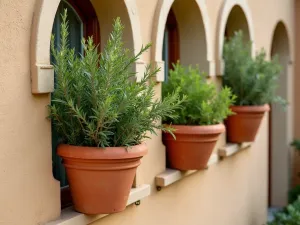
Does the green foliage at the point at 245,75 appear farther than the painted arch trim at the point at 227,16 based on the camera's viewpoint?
Yes

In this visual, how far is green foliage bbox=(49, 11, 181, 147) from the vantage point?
244 cm

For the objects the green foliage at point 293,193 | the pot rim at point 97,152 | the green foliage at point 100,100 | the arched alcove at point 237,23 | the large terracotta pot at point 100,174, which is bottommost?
the green foliage at point 293,193

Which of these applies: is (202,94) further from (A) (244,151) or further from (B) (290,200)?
(B) (290,200)

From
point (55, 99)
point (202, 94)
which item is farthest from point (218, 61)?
point (55, 99)

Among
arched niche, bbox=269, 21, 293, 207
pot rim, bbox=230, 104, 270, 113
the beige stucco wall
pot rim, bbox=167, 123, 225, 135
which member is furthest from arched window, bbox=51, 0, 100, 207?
arched niche, bbox=269, 21, 293, 207

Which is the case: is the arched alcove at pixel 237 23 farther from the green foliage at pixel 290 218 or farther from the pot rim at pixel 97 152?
the pot rim at pixel 97 152

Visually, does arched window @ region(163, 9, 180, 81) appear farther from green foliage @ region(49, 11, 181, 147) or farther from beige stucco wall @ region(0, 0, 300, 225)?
green foliage @ region(49, 11, 181, 147)

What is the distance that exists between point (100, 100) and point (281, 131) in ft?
19.2

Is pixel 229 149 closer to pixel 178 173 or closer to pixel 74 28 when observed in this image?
pixel 178 173

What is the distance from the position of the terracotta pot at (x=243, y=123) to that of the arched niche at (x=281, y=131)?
2711 millimetres

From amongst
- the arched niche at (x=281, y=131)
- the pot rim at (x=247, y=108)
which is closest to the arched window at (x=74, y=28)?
the pot rim at (x=247, y=108)

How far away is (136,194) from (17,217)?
967 mm

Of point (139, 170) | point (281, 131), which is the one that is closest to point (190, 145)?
point (139, 170)

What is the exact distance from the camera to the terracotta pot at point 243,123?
16.4 ft
